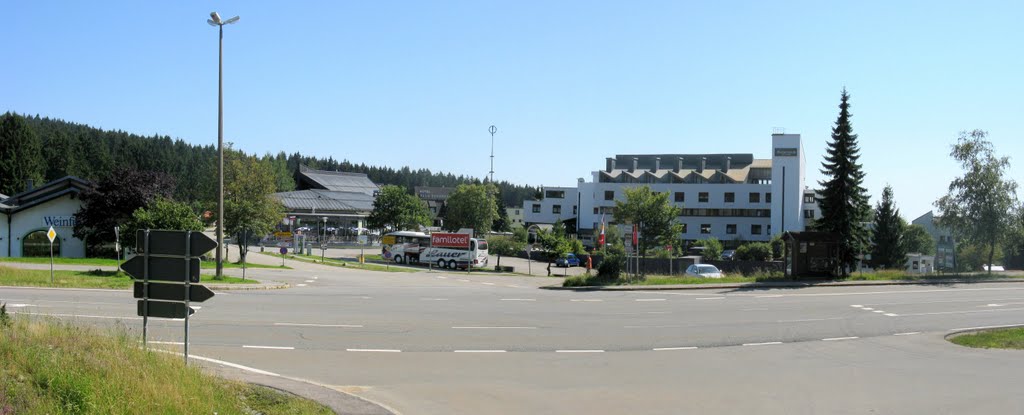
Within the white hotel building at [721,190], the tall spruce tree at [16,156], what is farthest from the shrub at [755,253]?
the tall spruce tree at [16,156]

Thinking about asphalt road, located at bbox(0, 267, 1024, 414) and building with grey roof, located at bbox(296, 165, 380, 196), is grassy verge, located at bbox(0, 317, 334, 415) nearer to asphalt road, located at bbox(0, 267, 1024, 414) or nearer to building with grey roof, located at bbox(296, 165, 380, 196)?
asphalt road, located at bbox(0, 267, 1024, 414)

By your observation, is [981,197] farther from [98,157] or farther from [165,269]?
[98,157]

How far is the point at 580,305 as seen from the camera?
2528 centimetres

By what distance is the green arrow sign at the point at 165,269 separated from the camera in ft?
31.6

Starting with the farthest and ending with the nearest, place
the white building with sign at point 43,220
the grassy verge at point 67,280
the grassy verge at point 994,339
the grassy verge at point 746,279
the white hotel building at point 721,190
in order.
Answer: the white hotel building at point 721,190 < the white building with sign at point 43,220 < the grassy verge at point 746,279 < the grassy verge at point 67,280 < the grassy verge at point 994,339

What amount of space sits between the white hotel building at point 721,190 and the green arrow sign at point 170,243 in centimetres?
8254

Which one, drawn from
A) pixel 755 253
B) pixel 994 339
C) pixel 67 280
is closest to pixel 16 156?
pixel 67 280

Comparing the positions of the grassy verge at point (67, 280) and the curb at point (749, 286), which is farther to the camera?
the curb at point (749, 286)

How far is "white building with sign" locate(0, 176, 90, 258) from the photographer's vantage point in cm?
4891

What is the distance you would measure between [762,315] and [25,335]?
63.9ft

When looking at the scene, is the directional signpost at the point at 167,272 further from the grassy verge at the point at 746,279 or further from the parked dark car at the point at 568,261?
the parked dark car at the point at 568,261

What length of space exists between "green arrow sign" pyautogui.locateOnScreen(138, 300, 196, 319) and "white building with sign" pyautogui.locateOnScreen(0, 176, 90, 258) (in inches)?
1789

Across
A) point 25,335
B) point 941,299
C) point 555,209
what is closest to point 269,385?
point 25,335

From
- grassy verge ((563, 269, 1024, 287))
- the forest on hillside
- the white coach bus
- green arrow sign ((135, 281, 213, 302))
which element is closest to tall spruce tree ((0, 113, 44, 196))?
the forest on hillside
